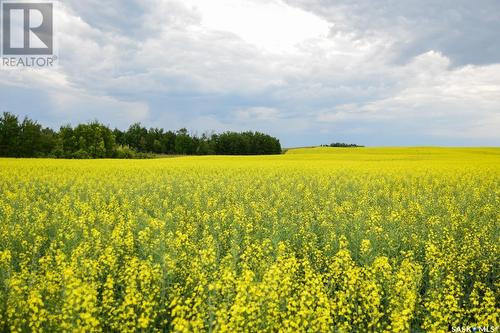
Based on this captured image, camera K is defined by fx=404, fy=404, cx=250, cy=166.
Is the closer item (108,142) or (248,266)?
(248,266)

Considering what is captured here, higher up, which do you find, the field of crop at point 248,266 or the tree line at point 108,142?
the tree line at point 108,142

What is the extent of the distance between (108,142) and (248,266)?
91.0 m

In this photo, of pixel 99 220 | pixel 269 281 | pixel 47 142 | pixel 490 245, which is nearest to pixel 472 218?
pixel 490 245

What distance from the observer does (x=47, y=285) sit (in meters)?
6.71

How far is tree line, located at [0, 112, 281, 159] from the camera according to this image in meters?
80.1

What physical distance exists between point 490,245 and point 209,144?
105 metres

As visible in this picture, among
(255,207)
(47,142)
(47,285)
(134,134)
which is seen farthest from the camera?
(134,134)

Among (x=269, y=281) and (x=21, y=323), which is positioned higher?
(x=269, y=281)

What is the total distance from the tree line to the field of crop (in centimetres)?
6959

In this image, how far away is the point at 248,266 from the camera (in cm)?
755

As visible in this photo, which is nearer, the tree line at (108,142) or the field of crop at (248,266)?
the field of crop at (248,266)

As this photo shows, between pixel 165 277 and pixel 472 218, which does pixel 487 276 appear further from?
pixel 165 277

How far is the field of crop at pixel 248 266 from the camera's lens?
5648 millimetres

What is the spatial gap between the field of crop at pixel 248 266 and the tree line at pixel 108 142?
228 ft
